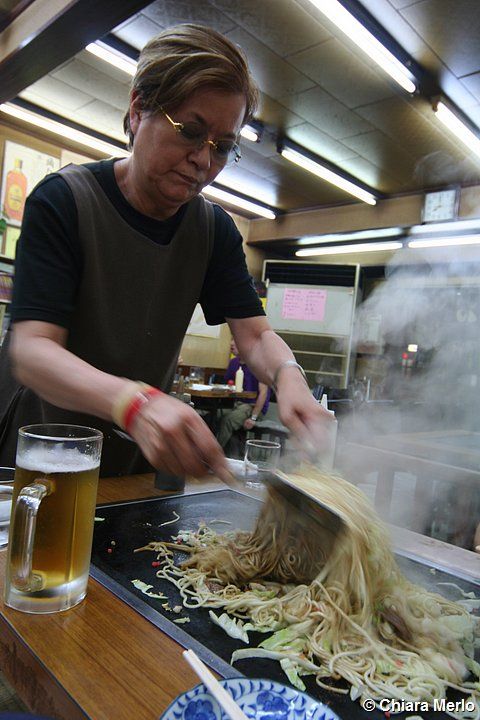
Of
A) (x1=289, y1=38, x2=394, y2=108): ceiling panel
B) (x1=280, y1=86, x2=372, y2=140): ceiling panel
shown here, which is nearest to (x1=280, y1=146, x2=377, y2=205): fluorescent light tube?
(x1=280, y1=86, x2=372, y2=140): ceiling panel

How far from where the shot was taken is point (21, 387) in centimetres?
164

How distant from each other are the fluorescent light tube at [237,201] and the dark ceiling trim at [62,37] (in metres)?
3.70

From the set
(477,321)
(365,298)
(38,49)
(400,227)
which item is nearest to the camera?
(477,321)

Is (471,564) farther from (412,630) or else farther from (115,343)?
(115,343)

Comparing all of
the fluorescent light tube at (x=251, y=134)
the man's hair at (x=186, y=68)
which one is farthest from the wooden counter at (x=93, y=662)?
the fluorescent light tube at (x=251, y=134)

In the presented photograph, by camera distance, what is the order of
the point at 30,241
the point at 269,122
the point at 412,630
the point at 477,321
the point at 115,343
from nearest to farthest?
the point at 412,630 → the point at 30,241 → the point at 115,343 → the point at 477,321 → the point at 269,122

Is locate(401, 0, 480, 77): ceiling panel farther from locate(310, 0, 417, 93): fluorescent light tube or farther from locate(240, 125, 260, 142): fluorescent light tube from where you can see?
locate(240, 125, 260, 142): fluorescent light tube

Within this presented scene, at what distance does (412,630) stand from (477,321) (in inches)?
Result: 130

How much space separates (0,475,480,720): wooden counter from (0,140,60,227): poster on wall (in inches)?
278

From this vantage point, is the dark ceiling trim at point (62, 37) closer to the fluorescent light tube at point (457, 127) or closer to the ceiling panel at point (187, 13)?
the ceiling panel at point (187, 13)

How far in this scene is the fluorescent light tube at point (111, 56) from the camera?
5.02 metres

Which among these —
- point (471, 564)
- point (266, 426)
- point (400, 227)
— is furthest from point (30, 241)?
point (400, 227)

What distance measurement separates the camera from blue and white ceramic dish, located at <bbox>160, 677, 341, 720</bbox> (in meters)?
0.61

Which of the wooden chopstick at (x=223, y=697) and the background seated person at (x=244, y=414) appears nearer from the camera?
the wooden chopstick at (x=223, y=697)
